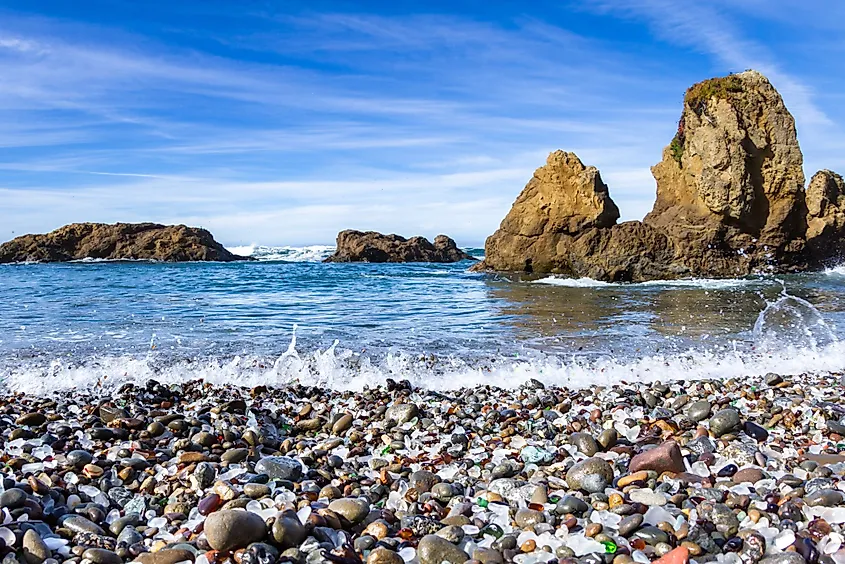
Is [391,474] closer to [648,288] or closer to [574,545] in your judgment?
[574,545]

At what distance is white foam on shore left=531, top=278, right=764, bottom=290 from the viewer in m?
23.6

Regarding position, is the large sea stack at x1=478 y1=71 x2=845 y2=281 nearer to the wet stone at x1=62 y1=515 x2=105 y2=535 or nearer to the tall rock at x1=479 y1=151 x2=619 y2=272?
the tall rock at x1=479 y1=151 x2=619 y2=272

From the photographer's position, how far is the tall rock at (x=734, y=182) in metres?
28.8

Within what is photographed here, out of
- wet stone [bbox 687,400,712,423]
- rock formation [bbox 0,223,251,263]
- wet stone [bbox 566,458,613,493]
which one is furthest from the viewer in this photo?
rock formation [bbox 0,223,251,263]

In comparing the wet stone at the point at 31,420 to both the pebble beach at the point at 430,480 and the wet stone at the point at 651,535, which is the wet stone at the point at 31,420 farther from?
the wet stone at the point at 651,535

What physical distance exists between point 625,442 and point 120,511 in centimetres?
356

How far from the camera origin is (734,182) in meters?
28.8

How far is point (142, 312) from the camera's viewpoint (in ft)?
48.3

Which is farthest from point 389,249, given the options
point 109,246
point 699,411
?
point 699,411

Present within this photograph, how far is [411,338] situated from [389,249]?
44.6 metres

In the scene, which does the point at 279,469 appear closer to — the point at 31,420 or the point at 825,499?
the point at 31,420

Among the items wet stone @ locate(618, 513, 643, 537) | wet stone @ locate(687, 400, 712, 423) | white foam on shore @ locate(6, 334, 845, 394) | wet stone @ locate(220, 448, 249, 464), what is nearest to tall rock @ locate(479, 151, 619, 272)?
white foam on shore @ locate(6, 334, 845, 394)

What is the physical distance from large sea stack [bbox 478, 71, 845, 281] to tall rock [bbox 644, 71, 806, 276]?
49 mm

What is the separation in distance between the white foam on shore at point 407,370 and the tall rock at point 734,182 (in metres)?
20.9
